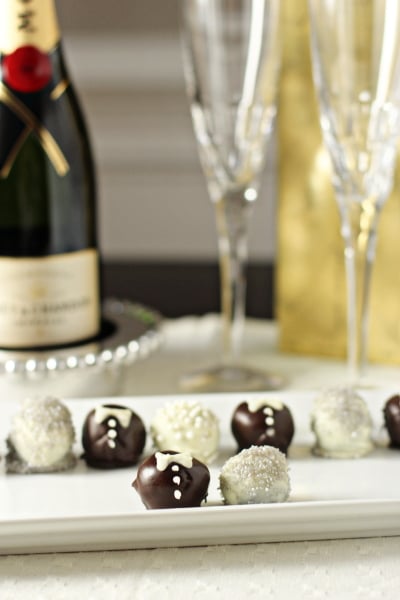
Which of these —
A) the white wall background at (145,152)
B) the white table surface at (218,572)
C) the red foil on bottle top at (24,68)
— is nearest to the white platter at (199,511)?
the white table surface at (218,572)

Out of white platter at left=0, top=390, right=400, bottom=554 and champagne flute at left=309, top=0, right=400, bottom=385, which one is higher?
champagne flute at left=309, top=0, right=400, bottom=385

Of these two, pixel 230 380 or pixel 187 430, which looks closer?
pixel 187 430

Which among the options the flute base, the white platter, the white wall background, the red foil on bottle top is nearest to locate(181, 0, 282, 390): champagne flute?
the flute base

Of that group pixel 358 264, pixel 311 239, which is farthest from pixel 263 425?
pixel 311 239

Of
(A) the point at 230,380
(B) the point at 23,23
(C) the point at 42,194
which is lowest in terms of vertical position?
(A) the point at 230,380

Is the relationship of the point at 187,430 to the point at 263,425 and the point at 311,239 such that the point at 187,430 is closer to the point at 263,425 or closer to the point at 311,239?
the point at 263,425

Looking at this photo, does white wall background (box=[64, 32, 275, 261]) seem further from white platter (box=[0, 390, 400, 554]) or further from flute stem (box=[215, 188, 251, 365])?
white platter (box=[0, 390, 400, 554])
